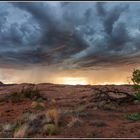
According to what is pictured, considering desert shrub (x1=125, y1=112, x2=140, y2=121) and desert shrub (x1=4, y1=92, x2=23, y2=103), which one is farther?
desert shrub (x1=4, y1=92, x2=23, y2=103)

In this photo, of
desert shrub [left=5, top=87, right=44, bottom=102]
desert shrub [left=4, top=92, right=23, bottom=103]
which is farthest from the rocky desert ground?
desert shrub [left=5, top=87, right=44, bottom=102]

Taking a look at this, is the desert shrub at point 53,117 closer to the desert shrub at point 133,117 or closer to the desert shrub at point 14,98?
the desert shrub at point 133,117

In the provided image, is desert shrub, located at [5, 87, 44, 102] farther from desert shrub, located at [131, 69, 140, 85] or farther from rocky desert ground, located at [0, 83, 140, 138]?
desert shrub, located at [131, 69, 140, 85]

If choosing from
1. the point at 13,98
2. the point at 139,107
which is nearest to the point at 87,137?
the point at 139,107

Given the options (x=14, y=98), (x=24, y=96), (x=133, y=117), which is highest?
(x=24, y=96)

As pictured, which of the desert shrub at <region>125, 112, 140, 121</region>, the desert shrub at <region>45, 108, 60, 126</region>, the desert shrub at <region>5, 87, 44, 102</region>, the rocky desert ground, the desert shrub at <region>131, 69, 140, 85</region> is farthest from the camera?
the desert shrub at <region>5, 87, 44, 102</region>

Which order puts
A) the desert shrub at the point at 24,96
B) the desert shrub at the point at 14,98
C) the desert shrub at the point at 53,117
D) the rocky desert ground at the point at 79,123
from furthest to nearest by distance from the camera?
1. the desert shrub at the point at 24,96
2. the desert shrub at the point at 14,98
3. the desert shrub at the point at 53,117
4. the rocky desert ground at the point at 79,123

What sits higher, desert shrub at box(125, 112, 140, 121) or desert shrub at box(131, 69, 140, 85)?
desert shrub at box(131, 69, 140, 85)

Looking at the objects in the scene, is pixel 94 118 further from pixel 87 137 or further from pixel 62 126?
pixel 87 137

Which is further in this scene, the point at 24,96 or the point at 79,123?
the point at 24,96

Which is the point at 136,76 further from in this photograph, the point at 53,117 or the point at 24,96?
the point at 24,96

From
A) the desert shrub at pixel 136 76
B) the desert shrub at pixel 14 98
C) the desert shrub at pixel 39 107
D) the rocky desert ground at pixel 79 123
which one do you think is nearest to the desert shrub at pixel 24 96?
the desert shrub at pixel 14 98

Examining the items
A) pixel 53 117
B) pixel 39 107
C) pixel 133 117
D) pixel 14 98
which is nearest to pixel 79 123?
pixel 53 117

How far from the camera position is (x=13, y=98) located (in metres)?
27.5
